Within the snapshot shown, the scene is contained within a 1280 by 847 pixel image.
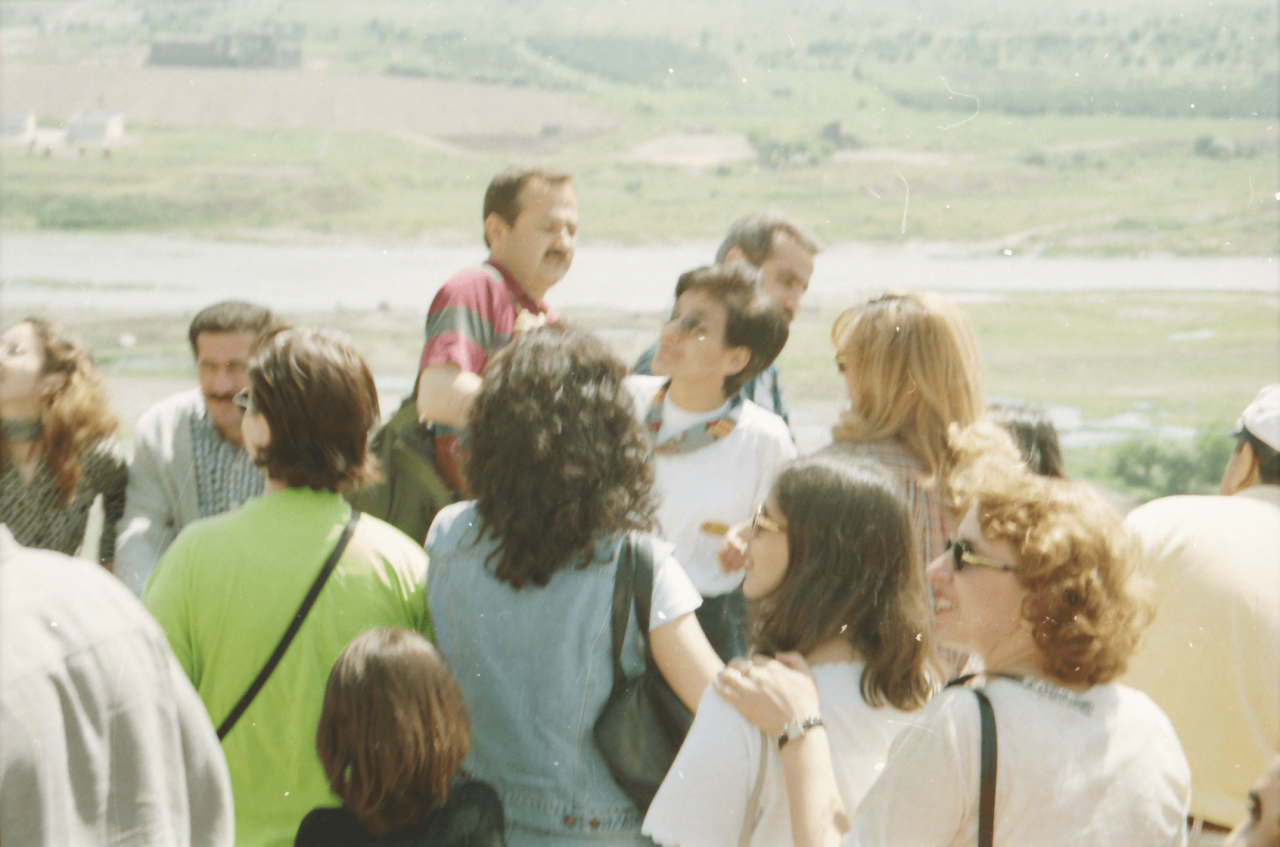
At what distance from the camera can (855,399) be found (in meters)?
2.39

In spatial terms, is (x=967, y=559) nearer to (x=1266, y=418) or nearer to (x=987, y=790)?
(x=987, y=790)

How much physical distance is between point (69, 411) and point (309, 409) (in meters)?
1.25

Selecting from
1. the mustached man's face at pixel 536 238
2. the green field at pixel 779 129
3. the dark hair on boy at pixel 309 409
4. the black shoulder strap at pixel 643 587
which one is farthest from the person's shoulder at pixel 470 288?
the green field at pixel 779 129

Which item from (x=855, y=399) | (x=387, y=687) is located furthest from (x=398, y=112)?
(x=387, y=687)

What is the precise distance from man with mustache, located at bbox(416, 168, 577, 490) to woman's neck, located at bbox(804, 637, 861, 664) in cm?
122

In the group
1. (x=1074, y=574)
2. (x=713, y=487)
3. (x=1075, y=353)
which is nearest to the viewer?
(x=1074, y=574)

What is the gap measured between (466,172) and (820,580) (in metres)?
6.91

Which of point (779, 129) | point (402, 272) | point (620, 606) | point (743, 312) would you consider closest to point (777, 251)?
point (743, 312)

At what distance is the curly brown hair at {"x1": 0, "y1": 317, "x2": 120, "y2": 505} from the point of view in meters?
2.71

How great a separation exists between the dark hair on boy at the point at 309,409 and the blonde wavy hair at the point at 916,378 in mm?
1098

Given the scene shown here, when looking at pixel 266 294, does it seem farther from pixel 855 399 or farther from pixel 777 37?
pixel 855 399

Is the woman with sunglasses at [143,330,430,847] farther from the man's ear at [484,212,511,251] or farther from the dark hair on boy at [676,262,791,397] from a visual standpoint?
the man's ear at [484,212,511,251]

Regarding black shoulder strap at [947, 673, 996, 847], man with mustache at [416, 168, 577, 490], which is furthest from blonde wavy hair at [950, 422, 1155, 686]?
man with mustache at [416, 168, 577, 490]

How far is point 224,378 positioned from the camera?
269 centimetres
